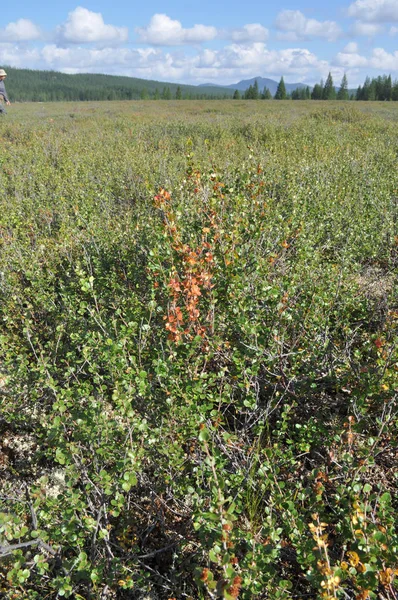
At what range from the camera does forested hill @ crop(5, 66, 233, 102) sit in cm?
10712

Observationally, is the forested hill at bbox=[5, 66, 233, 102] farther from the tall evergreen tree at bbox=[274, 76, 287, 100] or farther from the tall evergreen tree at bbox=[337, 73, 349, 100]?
the tall evergreen tree at bbox=[337, 73, 349, 100]

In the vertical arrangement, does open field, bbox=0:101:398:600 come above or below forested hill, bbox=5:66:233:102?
below

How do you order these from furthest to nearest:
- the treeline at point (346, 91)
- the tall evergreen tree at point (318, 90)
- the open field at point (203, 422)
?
the tall evergreen tree at point (318, 90) → the treeline at point (346, 91) → the open field at point (203, 422)

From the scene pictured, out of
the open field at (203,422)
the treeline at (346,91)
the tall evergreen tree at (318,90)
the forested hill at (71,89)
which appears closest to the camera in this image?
the open field at (203,422)

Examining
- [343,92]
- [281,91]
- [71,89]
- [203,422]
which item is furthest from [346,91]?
[71,89]

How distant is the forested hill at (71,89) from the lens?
107m

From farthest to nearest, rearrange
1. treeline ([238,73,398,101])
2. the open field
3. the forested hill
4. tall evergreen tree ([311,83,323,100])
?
the forested hill, tall evergreen tree ([311,83,323,100]), treeline ([238,73,398,101]), the open field

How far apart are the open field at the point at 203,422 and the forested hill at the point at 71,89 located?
3327 inches

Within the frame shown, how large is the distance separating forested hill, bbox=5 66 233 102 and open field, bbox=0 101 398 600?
84494mm

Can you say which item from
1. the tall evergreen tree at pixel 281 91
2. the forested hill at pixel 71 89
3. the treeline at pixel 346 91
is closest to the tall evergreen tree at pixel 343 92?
the treeline at pixel 346 91

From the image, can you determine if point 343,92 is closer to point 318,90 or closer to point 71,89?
point 318,90

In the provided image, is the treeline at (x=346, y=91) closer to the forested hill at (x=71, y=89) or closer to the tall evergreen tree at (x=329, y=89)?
the tall evergreen tree at (x=329, y=89)

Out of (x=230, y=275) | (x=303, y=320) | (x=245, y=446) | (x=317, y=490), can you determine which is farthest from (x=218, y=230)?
(x=317, y=490)

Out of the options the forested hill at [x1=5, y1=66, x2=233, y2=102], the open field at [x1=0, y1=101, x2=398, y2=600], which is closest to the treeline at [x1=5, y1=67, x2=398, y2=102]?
the forested hill at [x1=5, y1=66, x2=233, y2=102]
